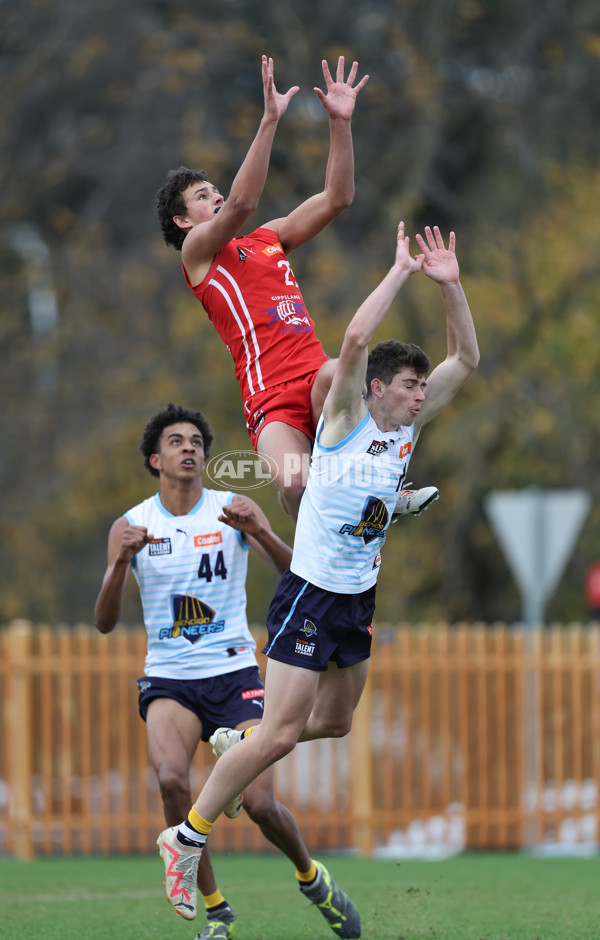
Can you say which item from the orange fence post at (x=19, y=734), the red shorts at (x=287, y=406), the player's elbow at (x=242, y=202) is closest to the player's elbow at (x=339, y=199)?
the player's elbow at (x=242, y=202)

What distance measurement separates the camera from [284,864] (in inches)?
467

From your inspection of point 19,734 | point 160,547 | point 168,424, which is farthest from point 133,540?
point 19,734

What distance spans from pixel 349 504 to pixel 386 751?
7128 millimetres

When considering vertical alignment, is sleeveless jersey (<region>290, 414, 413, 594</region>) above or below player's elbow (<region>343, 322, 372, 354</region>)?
below

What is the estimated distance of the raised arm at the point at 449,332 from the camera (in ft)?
20.6

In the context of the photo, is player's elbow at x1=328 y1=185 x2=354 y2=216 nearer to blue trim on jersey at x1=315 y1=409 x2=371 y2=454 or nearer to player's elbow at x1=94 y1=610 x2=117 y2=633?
blue trim on jersey at x1=315 y1=409 x2=371 y2=454

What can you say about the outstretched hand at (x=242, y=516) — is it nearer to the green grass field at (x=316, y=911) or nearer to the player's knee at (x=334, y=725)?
the player's knee at (x=334, y=725)

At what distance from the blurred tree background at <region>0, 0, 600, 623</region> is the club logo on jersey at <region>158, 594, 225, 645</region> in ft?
34.2

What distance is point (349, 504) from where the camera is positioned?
19.5 feet

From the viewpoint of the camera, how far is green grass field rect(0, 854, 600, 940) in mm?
7031

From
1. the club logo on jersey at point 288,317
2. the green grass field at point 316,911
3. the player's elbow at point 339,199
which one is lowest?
the green grass field at point 316,911

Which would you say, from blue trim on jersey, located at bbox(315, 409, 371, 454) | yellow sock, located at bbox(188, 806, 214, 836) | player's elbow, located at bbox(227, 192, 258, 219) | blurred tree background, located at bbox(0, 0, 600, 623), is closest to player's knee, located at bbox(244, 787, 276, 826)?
yellow sock, located at bbox(188, 806, 214, 836)

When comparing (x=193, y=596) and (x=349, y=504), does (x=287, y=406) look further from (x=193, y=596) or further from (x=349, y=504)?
(x=193, y=596)

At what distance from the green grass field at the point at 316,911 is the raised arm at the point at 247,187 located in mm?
3489
